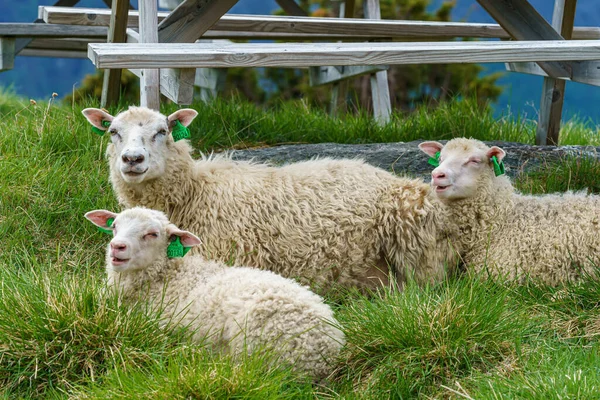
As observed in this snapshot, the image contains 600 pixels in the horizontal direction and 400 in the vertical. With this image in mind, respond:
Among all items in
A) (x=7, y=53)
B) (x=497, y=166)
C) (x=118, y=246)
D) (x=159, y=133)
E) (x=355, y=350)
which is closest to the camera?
(x=355, y=350)

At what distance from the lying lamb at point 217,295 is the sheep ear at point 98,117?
32.5 inches

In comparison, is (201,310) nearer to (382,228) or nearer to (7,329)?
(7,329)

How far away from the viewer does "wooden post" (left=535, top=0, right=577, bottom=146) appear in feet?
23.1

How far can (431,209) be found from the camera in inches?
193

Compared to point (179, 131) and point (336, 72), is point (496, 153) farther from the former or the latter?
point (336, 72)

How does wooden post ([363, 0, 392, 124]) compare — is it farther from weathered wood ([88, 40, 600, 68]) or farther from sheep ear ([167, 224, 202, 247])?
sheep ear ([167, 224, 202, 247])

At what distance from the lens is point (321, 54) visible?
4.79m

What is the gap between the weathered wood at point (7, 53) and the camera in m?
7.54

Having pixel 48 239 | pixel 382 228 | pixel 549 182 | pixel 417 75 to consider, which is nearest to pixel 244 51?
pixel 382 228

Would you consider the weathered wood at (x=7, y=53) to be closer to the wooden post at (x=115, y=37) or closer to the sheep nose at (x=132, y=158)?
the wooden post at (x=115, y=37)

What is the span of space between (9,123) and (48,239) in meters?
1.74

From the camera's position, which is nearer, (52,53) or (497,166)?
(497,166)

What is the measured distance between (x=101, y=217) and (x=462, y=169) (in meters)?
2.15

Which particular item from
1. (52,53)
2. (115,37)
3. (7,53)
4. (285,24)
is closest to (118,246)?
(115,37)
